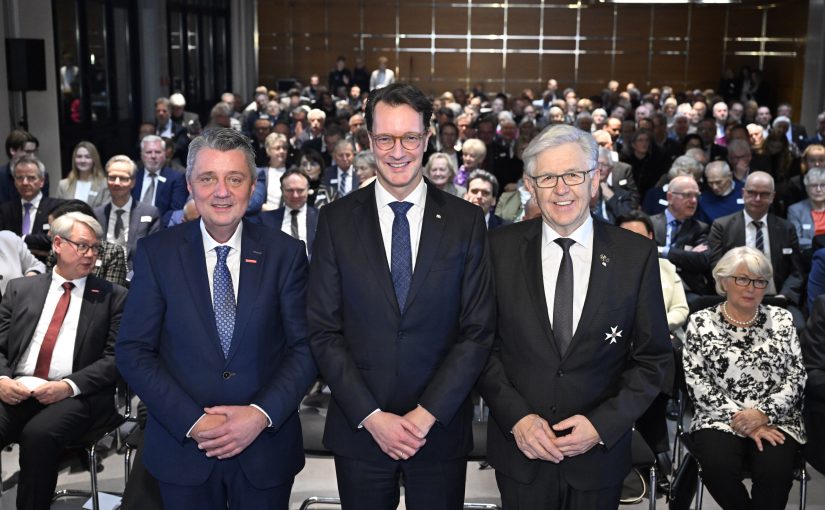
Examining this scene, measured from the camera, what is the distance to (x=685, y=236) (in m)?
6.05

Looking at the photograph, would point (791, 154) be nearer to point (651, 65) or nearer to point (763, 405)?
point (763, 405)

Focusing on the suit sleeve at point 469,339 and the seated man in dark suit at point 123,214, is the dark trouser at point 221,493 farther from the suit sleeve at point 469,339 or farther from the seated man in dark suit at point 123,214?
the seated man in dark suit at point 123,214

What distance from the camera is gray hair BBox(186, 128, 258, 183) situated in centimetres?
258

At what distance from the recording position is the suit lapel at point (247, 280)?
2.56 meters

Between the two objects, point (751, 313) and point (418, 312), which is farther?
point (751, 313)

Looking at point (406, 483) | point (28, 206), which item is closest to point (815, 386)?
point (406, 483)

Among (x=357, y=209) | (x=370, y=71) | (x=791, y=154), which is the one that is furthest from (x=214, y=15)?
(x=357, y=209)

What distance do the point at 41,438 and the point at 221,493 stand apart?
5.03 feet

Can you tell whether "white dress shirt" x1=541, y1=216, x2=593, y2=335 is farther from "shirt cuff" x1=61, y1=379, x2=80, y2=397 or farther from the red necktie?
the red necktie

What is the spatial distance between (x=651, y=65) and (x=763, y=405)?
20.3m

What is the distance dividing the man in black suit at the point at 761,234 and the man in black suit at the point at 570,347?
3.50 m

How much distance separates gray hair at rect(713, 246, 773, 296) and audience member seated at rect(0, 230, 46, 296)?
12.2 ft

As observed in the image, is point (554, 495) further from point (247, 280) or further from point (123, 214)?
point (123, 214)

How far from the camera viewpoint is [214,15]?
2014 cm
